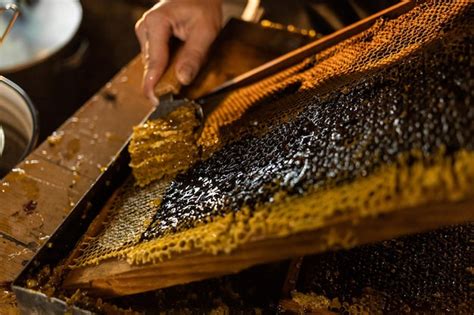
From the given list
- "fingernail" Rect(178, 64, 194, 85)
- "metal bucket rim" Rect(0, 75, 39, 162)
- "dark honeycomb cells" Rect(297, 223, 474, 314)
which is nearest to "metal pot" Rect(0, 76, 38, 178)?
"metal bucket rim" Rect(0, 75, 39, 162)

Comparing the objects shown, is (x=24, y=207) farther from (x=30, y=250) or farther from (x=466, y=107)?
(x=466, y=107)

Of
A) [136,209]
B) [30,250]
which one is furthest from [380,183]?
[30,250]

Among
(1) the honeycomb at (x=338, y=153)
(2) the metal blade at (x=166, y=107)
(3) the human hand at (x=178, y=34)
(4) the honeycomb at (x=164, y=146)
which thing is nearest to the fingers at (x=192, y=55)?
(3) the human hand at (x=178, y=34)

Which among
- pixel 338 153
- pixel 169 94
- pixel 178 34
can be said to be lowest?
pixel 338 153

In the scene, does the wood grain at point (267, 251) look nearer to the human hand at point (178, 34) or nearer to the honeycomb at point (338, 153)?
the honeycomb at point (338, 153)

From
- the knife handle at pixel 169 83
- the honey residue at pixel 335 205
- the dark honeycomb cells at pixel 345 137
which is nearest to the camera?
the honey residue at pixel 335 205

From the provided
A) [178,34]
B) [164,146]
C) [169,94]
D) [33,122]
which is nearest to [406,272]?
[164,146]

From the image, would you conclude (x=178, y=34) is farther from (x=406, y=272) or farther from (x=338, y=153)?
(x=406, y=272)

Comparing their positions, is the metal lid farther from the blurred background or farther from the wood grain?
the wood grain
